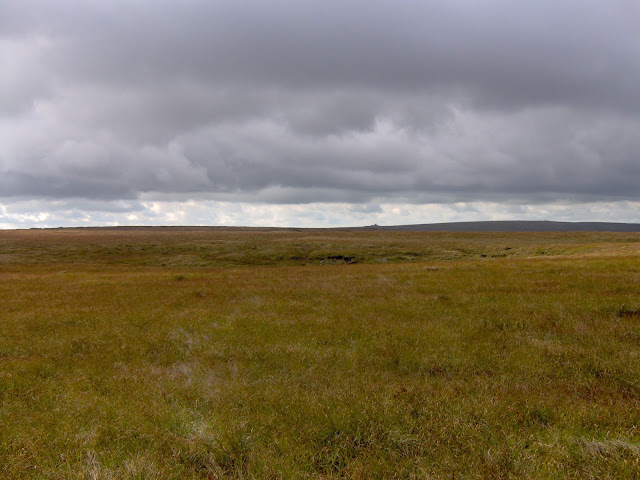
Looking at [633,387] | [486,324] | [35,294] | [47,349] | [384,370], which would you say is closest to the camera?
[633,387]

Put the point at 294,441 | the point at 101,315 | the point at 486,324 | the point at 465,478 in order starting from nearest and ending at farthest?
1. the point at 465,478
2. the point at 294,441
3. the point at 486,324
4. the point at 101,315

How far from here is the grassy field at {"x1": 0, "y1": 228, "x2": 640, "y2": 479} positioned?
494cm

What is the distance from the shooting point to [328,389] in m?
7.00

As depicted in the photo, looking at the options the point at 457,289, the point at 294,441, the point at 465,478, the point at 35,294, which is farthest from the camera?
the point at 35,294

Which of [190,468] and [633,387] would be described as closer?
[190,468]

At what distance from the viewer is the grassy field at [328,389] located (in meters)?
4.94

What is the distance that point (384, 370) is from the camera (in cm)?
834

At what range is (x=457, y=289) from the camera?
19250 millimetres

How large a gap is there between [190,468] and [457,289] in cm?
1666

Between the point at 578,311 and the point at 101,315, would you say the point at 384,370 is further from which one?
the point at 101,315

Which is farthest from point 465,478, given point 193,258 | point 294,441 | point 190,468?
point 193,258

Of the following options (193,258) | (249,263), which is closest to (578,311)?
(249,263)

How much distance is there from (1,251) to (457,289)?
80274mm

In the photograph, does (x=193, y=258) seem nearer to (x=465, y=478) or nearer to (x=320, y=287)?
(x=320, y=287)
